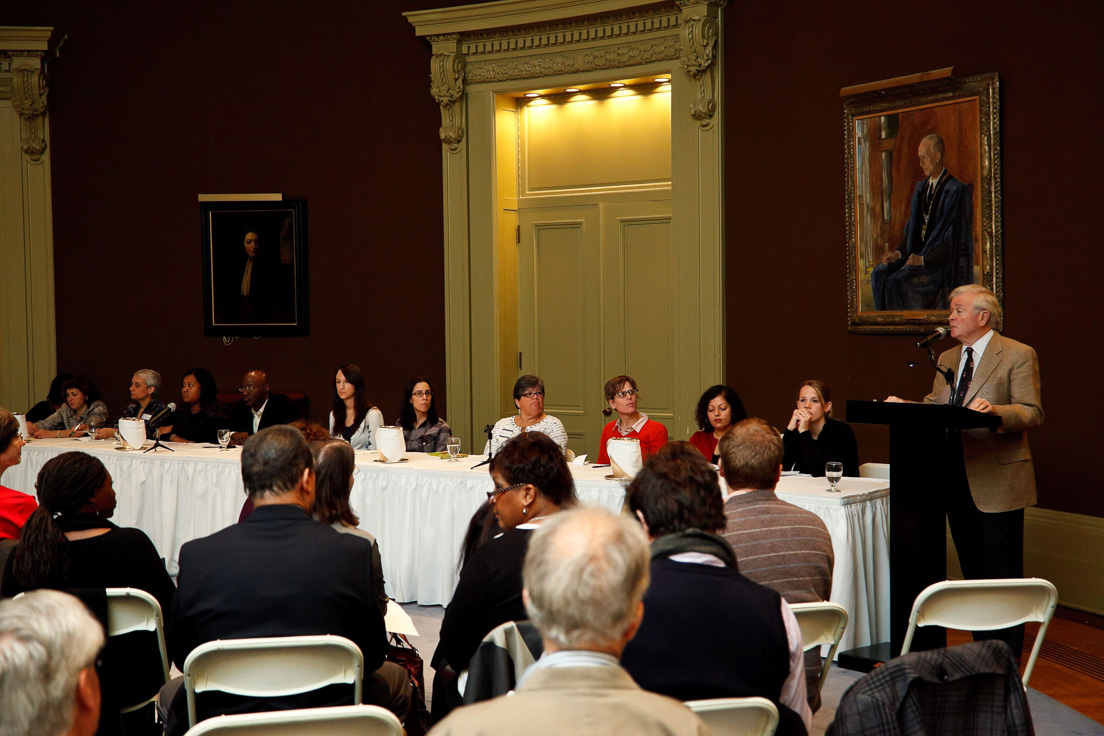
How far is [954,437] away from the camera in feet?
14.4

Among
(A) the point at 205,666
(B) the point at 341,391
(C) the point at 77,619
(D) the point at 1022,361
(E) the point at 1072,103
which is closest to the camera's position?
(C) the point at 77,619

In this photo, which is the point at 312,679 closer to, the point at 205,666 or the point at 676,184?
the point at 205,666

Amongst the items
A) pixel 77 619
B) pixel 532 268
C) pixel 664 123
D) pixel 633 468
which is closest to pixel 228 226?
pixel 532 268

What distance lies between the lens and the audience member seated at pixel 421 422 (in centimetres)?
638

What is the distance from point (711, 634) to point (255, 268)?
7447mm

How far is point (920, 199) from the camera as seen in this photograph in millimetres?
6043

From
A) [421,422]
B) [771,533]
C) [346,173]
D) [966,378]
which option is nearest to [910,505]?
[966,378]

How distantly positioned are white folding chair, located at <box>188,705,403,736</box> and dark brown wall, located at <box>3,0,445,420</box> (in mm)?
6327

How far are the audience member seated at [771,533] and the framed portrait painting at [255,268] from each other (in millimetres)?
6271

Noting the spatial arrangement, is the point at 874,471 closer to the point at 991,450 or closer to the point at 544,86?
the point at 991,450

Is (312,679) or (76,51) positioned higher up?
(76,51)

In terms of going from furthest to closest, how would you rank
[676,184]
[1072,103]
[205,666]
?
1. [676,184]
2. [1072,103]
3. [205,666]

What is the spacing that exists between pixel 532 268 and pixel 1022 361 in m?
4.66

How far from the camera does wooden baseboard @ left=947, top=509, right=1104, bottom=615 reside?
534cm
